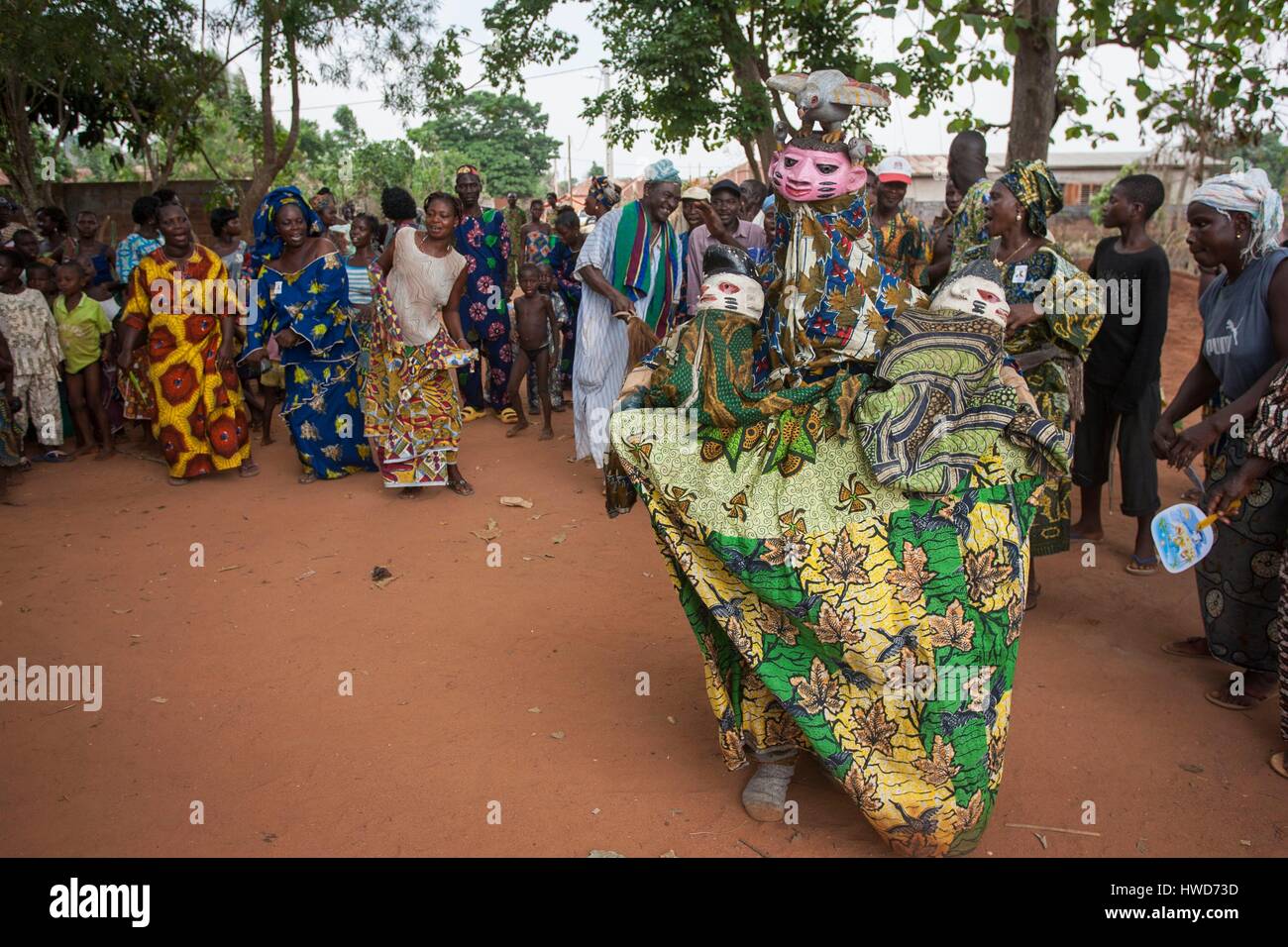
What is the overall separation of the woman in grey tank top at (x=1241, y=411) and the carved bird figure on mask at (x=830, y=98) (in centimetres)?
166

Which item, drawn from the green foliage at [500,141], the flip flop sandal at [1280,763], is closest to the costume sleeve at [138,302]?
the flip flop sandal at [1280,763]

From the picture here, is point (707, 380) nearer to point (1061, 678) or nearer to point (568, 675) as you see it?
point (568, 675)

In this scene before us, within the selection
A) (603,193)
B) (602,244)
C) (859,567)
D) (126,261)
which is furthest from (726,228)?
(126,261)

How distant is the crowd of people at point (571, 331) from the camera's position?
3701 mm

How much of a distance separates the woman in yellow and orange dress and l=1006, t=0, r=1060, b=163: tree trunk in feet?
18.9

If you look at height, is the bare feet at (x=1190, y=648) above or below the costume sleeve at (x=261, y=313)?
below

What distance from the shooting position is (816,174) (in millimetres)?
2787

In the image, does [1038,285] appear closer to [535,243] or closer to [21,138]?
[535,243]

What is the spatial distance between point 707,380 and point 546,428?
5.37 metres

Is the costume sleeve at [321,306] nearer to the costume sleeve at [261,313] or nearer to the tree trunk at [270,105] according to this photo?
the costume sleeve at [261,313]

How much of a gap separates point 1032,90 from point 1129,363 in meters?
2.85

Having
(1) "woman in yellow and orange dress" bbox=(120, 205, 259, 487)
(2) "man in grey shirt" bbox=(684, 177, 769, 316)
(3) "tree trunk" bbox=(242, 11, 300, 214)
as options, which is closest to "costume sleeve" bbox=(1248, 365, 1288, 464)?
(2) "man in grey shirt" bbox=(684, 177, 769, 316)
